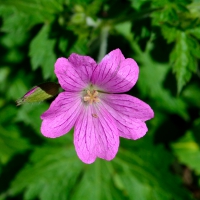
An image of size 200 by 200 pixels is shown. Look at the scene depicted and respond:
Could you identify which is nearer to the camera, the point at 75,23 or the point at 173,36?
the point at 173,36

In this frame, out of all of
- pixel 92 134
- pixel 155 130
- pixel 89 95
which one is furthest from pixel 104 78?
pixel 155 130

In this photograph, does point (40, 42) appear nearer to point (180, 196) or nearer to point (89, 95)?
point (89, 95)

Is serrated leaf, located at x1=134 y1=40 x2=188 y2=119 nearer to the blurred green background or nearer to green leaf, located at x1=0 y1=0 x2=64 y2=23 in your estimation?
the blurred green background

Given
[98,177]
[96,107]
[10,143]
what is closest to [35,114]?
[10,143]

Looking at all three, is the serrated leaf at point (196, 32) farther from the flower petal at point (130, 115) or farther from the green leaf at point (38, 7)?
the green leaf at point (38, 7)

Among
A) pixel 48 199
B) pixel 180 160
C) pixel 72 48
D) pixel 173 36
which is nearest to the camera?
pixel 173 36

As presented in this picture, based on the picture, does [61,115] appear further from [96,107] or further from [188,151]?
[188,151]

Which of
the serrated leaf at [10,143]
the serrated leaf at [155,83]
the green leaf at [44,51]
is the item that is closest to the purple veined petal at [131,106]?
the green leaf at [44,51]
